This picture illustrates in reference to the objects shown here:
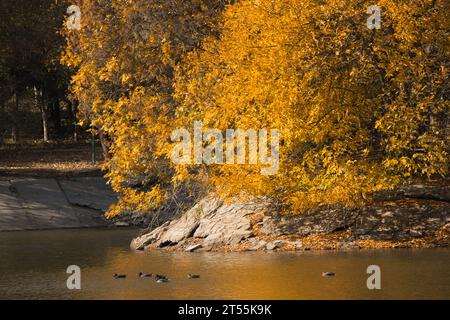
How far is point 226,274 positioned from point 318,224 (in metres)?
7.22

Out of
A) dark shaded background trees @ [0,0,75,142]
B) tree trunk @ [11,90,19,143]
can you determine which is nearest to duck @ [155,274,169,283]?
dark shaded background trees @ [0,0,75,142]

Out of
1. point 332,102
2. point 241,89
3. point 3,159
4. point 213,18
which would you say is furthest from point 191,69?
point 3,159

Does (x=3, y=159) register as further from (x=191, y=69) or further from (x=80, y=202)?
(x=191, y=69)

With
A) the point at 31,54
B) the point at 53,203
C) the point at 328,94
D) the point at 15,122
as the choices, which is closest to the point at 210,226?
the point at 328,94

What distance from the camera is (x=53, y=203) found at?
48906 mm

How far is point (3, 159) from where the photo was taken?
2245 inches

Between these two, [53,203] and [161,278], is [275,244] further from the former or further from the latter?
[53,203]

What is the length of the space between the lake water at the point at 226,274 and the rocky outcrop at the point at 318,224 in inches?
53.1

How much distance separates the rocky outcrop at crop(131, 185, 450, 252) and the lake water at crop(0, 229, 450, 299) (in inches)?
53.1

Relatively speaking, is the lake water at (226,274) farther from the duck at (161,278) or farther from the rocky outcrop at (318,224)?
the rocky outcrop at (318,224)

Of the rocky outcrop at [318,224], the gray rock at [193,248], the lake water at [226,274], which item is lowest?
the gray rock at [193,248]

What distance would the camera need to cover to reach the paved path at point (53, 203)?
46938 millimetres

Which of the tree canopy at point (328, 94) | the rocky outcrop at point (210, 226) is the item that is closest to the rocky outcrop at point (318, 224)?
the rocky outcrop at point (210, 226)

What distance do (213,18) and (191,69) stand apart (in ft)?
7.18
